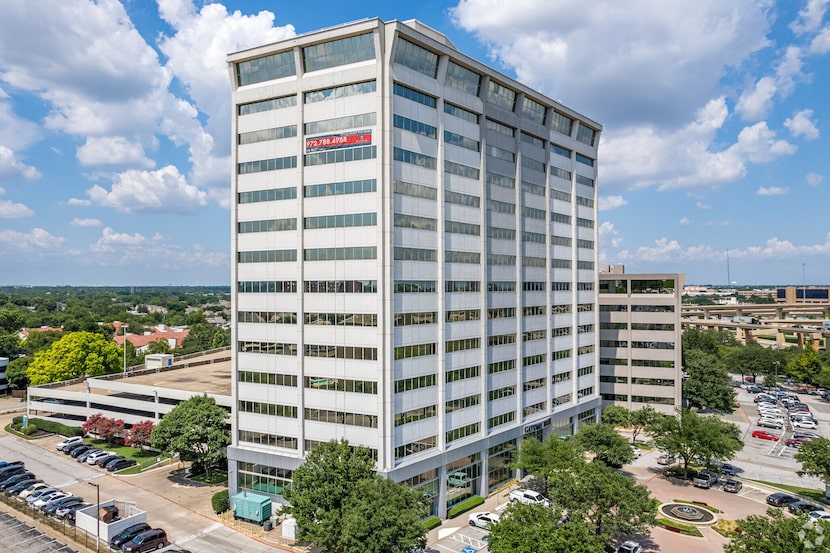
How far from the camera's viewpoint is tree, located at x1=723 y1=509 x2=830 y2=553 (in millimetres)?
31016

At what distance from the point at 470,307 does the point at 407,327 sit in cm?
1041

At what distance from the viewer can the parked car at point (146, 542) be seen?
43.3m

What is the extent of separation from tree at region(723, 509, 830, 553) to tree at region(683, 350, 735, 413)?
6316 centimetres

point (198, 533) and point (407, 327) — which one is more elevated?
point (407, 327)

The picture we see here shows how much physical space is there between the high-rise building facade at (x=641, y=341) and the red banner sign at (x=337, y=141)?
198 feet

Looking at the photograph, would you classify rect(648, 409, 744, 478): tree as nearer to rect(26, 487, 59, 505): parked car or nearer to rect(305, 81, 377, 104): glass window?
rect(305, 81, 377, 104): glass window

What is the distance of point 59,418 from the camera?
283ft

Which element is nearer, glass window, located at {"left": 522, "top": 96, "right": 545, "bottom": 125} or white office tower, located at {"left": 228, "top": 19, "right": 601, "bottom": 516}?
white office tower, located at {"left": 228, "top": 19, "right": 601, "bottom": 516}

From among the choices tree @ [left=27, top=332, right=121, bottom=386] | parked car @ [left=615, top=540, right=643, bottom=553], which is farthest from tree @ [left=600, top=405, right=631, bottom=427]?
tree @ [left=27, top=332, right=121, bottom=386]

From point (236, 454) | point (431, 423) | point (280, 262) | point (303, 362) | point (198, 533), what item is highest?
point (280, 262)

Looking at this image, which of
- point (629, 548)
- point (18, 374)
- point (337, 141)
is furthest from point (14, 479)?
point (18, 374)

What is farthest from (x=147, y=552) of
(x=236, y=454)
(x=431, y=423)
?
(x=431, y=423)

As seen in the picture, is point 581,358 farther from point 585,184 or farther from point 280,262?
point 280,262

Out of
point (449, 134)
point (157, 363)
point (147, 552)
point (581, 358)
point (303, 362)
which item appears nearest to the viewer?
point (147, 552)
